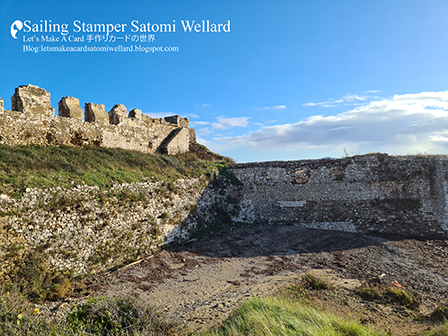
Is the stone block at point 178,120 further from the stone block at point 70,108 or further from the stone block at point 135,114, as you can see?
the stone block at point 70,108

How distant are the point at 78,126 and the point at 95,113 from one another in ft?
5.37

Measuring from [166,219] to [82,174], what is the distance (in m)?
4.19

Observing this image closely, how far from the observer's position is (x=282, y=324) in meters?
5.09

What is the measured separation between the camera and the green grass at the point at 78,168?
8867 mm

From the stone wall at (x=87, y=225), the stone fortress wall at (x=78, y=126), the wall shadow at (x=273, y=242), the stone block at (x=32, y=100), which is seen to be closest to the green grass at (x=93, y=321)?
the stone wall at (x=87, y=225)

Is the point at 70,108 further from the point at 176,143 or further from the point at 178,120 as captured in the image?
the point at 178,120

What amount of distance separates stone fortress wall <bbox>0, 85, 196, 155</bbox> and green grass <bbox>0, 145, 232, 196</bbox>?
30.0 inches

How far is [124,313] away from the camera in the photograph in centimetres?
523

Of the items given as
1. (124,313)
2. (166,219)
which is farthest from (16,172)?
(124,313)

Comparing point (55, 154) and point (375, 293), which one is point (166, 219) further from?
point (375, 293)

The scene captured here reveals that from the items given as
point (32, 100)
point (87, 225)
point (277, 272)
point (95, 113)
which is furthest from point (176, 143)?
point (277, 272)

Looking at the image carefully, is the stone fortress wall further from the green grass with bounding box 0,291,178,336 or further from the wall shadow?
the green grass with bounding box 0,291,178,336

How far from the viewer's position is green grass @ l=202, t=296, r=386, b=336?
197 inches

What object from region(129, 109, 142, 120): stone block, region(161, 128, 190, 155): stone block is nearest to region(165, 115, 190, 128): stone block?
region(161, 128, 190, 155): stone block
